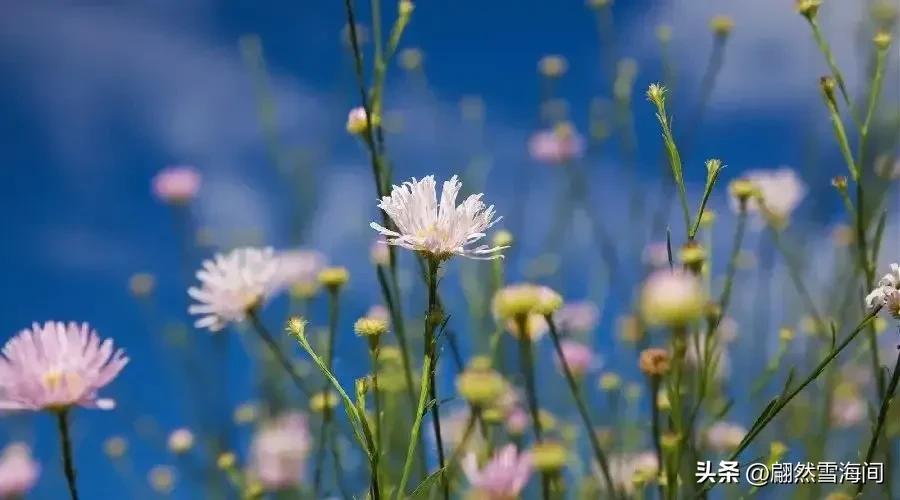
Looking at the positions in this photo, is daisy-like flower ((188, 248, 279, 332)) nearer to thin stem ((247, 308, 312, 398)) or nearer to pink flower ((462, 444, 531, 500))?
thin stem ((247, 308, 312, 398))

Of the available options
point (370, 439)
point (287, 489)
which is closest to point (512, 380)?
point (287, 489)

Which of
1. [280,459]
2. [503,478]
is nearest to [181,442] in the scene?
[280,459]


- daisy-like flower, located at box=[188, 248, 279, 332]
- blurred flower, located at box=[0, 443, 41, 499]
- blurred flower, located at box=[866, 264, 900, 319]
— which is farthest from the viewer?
blurred flower, located at box=[0, 443, 41, 499]

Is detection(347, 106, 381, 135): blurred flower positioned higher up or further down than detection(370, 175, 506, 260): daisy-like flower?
higher up

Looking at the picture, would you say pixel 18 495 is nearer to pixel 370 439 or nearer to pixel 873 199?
pixel 370 439

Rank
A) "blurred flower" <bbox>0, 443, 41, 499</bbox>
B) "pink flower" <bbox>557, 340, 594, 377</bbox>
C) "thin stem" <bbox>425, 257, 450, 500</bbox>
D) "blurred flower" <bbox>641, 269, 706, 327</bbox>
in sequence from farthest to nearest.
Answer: "pink flower" <bbox>557, 340, 594, 377</bbox> → "blurred flower" <bbox>0, 443, 41, 499</bbox> → "thin stem" <bbox>425, 257, 450, 500</bbox> → "blurred flower" <bbox>641, 269, 706, 327</bbox>

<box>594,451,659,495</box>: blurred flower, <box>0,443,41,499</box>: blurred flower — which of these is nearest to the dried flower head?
<box>594,451,659,495</box>: blurred flower
